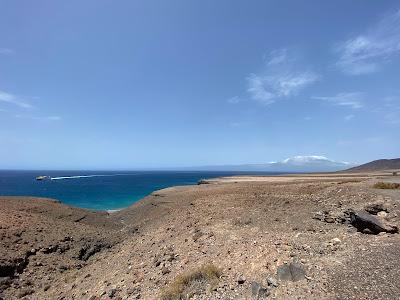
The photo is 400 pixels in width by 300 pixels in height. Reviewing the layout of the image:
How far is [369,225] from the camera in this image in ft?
57.7

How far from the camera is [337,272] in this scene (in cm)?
1284

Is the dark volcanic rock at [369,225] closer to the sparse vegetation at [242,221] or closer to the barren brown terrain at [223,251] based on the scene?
the barren brown terrain at [223,251]

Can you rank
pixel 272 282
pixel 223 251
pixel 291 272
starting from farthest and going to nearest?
pixel 223 251
pixel 291 272
pixel 272 282

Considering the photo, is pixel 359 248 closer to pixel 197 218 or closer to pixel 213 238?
pixel 213 238

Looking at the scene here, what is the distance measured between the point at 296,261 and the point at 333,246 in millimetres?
2436

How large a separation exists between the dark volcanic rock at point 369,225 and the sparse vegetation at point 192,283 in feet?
26.5

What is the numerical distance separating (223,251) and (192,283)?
336 cm

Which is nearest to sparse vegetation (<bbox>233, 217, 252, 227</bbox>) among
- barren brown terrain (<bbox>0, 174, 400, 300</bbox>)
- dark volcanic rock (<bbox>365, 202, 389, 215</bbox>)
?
barren brown terrain (<bbox>0, 174, 400, 300</bbox>)

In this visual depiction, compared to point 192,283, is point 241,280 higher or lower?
higher

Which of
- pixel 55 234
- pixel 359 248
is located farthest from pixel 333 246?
pixel 55 234

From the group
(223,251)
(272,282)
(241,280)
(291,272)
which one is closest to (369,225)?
(291,272)

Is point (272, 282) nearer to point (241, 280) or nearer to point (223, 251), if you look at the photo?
point (241, 280)

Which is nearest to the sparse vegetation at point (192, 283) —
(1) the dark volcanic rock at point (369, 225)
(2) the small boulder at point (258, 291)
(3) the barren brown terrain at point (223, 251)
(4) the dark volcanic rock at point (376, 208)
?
(3) the barren brown terrain at point (223, 251)

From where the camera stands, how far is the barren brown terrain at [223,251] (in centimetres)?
1314
